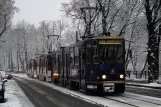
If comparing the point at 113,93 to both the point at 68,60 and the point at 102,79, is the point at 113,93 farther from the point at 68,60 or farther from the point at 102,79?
the point at 68,60

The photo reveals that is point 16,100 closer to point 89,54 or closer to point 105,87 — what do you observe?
point 105,87

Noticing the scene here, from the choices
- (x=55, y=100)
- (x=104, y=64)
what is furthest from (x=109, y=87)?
(x=55, y=100)

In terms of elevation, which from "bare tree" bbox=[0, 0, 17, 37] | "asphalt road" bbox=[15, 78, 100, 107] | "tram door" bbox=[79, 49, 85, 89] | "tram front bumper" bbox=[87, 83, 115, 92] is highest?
"bare tree" bbox=[0, 0, 17, 37]

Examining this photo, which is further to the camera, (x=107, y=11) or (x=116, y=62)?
(x=107, y=11)

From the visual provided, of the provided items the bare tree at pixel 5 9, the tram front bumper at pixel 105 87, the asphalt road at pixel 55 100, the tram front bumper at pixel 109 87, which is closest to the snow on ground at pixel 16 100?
the asphalt road at pixel 55 100

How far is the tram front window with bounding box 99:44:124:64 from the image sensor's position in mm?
21766

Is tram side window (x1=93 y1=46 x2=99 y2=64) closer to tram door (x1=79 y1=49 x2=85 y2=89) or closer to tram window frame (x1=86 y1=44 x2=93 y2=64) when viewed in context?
tram window frame (x1=86 y1=44 x2=93 y2=64)

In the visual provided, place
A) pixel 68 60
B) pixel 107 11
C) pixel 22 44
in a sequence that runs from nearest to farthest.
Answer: pixel 68 60
pixel 107 11
pixel 22 44

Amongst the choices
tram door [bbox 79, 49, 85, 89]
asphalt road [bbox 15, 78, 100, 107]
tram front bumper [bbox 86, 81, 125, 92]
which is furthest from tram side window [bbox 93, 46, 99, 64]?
asphalt road [bbox 15, 78, 100, 107]

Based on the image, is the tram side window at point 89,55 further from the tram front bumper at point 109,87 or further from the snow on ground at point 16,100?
the snow on ground at point 16,100

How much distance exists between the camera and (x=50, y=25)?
3836 inches

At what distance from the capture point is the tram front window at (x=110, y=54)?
21.8 m

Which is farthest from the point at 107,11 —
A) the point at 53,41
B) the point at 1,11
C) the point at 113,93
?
the point at 53,41

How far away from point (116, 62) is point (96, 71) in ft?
4.34
